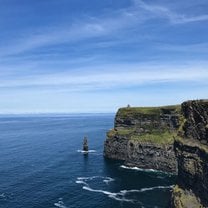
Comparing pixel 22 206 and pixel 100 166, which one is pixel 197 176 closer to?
pixel 22 206

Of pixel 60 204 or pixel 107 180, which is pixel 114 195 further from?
pixel 107 180

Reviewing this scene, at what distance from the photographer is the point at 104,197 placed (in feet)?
389

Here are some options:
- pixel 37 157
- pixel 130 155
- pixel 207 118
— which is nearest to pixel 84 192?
pixel 130 155

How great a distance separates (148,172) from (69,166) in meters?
36.6

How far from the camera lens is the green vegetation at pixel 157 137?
162m

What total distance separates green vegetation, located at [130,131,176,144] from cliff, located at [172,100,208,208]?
72110mm

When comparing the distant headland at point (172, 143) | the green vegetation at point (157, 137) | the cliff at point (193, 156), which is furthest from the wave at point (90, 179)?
the cliff at point (193, 156)

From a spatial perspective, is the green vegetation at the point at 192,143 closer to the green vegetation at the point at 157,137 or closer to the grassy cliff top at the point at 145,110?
the green vegetation at the point at 157,137

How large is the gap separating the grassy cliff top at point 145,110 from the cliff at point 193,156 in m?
85.0

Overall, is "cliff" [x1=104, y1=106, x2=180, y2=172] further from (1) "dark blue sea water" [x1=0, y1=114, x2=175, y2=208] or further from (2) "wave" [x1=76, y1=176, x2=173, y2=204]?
(2) "wave" [x1=76, y1=176, x2=173, y2=204]

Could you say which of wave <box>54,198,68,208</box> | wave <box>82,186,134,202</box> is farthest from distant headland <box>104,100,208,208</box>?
wave <box>54,198,68,208</box>

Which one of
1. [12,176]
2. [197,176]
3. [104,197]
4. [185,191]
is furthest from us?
[12,176]

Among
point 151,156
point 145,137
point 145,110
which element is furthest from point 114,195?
point 145,110

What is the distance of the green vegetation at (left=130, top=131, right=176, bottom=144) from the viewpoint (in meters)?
162
